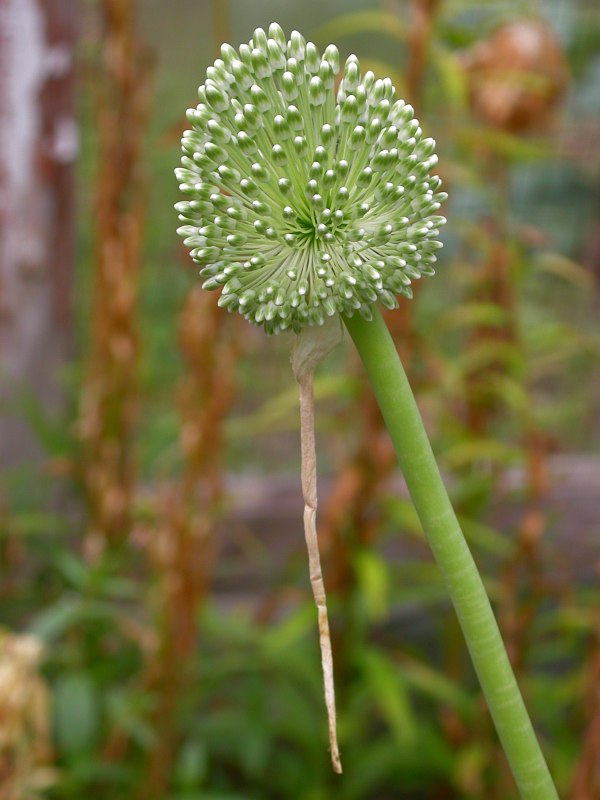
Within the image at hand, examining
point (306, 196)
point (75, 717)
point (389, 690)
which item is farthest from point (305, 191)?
point (75, 717)

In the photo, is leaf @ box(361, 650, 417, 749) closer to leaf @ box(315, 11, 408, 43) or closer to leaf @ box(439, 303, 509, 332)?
leaf @ box(439, 303, 509, 332)

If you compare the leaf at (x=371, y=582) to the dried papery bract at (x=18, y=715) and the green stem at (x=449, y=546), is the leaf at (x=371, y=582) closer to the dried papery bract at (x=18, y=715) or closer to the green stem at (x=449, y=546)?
the dried papery bract at (x=18, y=715)

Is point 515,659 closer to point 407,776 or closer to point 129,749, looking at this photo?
point 407,776

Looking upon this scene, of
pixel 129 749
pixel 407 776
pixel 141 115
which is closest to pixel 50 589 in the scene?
pixel 129 749

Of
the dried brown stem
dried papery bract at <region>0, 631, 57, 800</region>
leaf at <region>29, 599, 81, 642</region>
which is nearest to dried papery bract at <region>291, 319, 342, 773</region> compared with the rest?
the dried brown stem

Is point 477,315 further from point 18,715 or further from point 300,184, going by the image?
point 300,184
